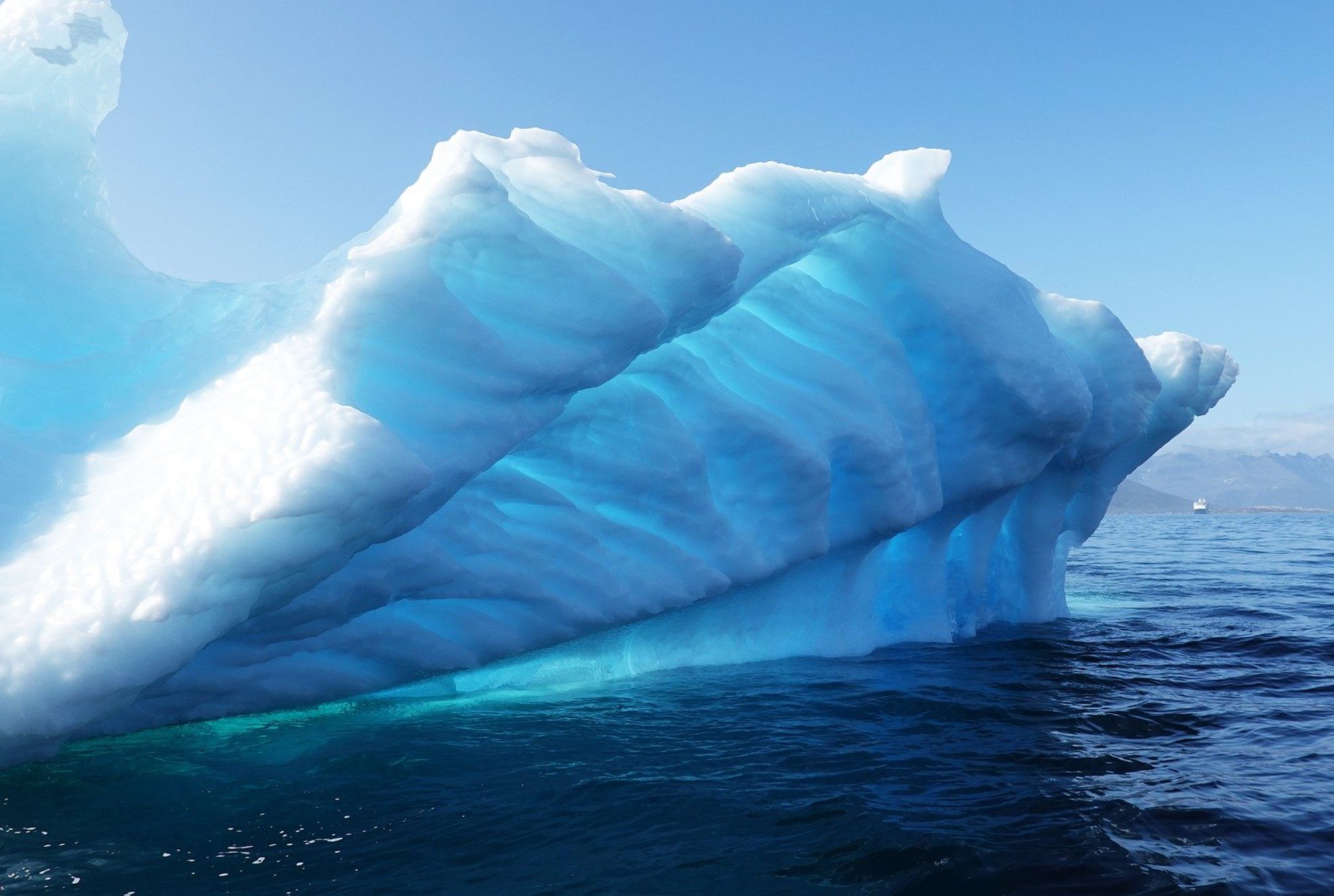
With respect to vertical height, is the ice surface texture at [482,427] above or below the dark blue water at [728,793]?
above

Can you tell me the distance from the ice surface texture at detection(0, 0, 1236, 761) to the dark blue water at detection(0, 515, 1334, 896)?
48 centimetres

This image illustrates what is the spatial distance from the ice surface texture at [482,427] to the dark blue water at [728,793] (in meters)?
0.48

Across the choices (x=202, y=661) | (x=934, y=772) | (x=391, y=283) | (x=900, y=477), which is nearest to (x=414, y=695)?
(x=202, y=661)

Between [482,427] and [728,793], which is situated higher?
[482,427]

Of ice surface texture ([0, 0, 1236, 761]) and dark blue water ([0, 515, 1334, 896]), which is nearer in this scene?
dark blue water ([0, 515, 1334, 896])

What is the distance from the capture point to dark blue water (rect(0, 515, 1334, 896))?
3.28 m

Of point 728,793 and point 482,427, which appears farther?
point 482,427

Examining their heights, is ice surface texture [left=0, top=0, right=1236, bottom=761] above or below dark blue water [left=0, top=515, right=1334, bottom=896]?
above

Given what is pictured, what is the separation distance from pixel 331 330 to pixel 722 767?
2994mm

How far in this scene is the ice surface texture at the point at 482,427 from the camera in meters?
3.60

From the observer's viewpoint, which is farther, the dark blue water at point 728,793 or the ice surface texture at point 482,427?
the ice surface texture at point 482,427

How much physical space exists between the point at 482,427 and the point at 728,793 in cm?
224

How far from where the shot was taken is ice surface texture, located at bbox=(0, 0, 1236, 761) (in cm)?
360

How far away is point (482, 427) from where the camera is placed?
455cm
